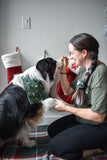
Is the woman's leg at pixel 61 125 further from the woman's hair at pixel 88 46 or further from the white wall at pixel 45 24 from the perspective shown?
the white wall at pixel 45 24

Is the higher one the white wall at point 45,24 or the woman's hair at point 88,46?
the white wall at point 45,24

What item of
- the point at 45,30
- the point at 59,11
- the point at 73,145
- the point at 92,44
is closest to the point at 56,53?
the point at 45,30

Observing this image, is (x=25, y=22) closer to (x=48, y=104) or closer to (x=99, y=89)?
(x=48, y=104)

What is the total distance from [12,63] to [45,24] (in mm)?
632

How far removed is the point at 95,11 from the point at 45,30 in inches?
26.3

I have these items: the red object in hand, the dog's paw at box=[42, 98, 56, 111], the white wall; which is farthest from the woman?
the white wall

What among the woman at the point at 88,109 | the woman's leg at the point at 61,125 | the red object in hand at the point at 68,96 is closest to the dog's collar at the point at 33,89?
the woman at the point at 88,109

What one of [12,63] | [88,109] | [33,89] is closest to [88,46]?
[88,109]

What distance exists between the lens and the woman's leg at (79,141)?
964 millimetres

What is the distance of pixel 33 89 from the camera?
1172 mm

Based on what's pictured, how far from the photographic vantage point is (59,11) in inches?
69.4

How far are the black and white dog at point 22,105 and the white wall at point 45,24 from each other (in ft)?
2.13

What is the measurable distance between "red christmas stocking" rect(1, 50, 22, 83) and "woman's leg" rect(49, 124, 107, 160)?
3.20 ft

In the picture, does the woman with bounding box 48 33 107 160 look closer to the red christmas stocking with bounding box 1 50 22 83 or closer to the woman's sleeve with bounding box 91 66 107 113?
the woman's sleeve with bounding box 91 66 107 113
